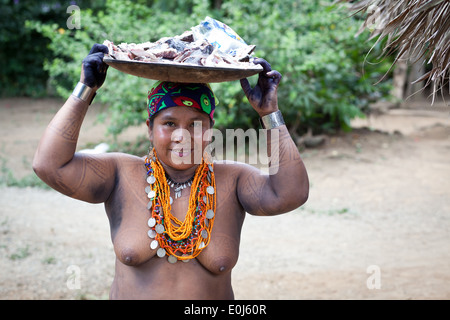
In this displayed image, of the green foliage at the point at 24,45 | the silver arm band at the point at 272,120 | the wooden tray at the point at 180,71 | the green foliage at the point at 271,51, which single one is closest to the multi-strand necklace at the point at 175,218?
the silver arm band at the point at 272,120

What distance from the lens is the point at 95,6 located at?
13.9 metres

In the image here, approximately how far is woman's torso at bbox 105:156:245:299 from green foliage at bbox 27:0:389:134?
493 centimetres

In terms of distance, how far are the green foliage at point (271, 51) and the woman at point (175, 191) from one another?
16.1 feet

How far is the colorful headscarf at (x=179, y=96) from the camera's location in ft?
6.98

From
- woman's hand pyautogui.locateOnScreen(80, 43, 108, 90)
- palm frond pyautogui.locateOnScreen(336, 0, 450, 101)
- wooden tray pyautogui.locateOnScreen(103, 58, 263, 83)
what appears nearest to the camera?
wooden tray pyautogui.locateOnScreen(103, 58, 263, 83)

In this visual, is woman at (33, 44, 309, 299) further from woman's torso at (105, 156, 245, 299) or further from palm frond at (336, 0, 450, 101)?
palm frond at (336, 0, 450, 101)

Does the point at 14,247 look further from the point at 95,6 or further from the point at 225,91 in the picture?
the point at 95,6

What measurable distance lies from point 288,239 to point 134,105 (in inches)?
140

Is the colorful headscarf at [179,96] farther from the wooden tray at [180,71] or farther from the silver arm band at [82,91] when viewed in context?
the silver arm band at [82,91]

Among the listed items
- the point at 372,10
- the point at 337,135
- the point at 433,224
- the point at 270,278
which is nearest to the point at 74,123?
the point at 372,10

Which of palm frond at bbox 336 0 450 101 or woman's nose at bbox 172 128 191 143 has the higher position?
palm frond at bbox 336 0 450 101

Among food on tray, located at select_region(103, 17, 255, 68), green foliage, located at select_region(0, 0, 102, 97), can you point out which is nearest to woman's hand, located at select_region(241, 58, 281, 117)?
food on tray, located at select_region(103, 17, 255, 68)

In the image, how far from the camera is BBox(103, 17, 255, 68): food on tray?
1.92m

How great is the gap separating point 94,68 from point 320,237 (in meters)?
4.08
